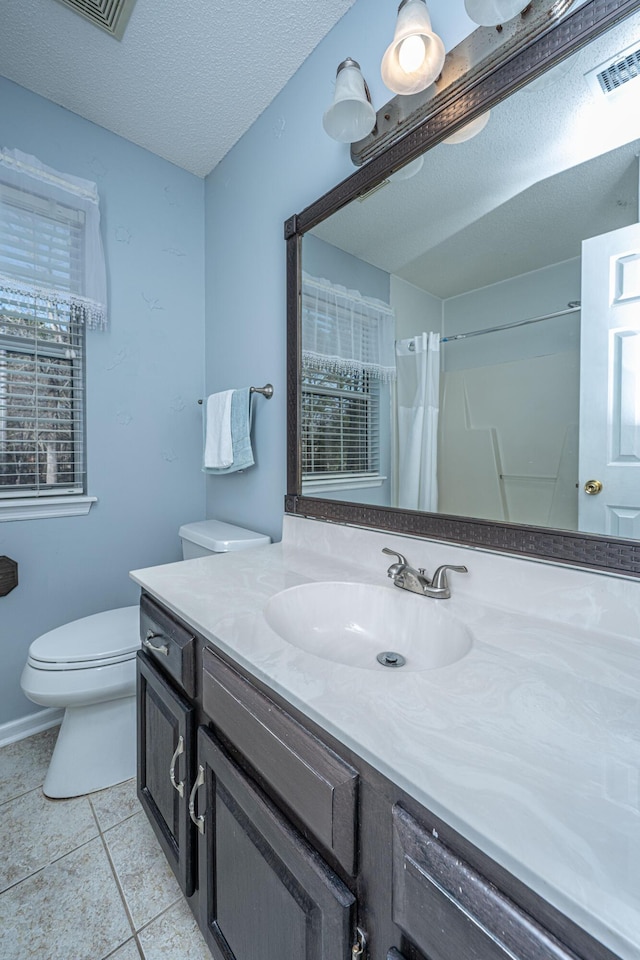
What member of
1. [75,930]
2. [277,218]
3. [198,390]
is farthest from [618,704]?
[198,390]

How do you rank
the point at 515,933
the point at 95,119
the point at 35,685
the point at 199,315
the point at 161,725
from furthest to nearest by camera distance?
the point at 199,315 → the point at 95,119 → the point at 35,685 → the point at 161,725 → the point at 515,933

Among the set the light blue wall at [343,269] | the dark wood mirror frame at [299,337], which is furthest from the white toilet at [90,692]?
the light blue wall at [343,269]

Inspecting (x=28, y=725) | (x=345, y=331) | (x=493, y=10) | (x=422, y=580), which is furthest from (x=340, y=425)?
(x=28, y=725)

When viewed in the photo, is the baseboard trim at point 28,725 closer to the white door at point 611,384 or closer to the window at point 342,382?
the window at point 342,382

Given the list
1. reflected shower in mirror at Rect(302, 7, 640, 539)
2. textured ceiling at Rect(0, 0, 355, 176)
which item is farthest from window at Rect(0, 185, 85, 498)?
reflected shower in mirror at Rect(302, 7, 640, 539)

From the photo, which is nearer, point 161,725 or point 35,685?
point 161,725

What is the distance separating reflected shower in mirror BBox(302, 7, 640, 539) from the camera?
0.74 meters

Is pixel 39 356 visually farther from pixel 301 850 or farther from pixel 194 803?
pixel 301 850

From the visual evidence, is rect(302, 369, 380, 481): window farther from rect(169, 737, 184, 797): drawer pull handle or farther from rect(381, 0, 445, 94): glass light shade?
rect(169, 737, 184, 797): drawer pull handle

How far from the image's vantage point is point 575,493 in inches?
31.0

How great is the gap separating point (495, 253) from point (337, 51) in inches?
38.6

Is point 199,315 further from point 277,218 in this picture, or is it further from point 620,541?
point 620,541

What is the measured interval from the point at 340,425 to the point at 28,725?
1706 millimetres

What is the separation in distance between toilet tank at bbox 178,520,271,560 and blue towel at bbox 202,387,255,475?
263mm
